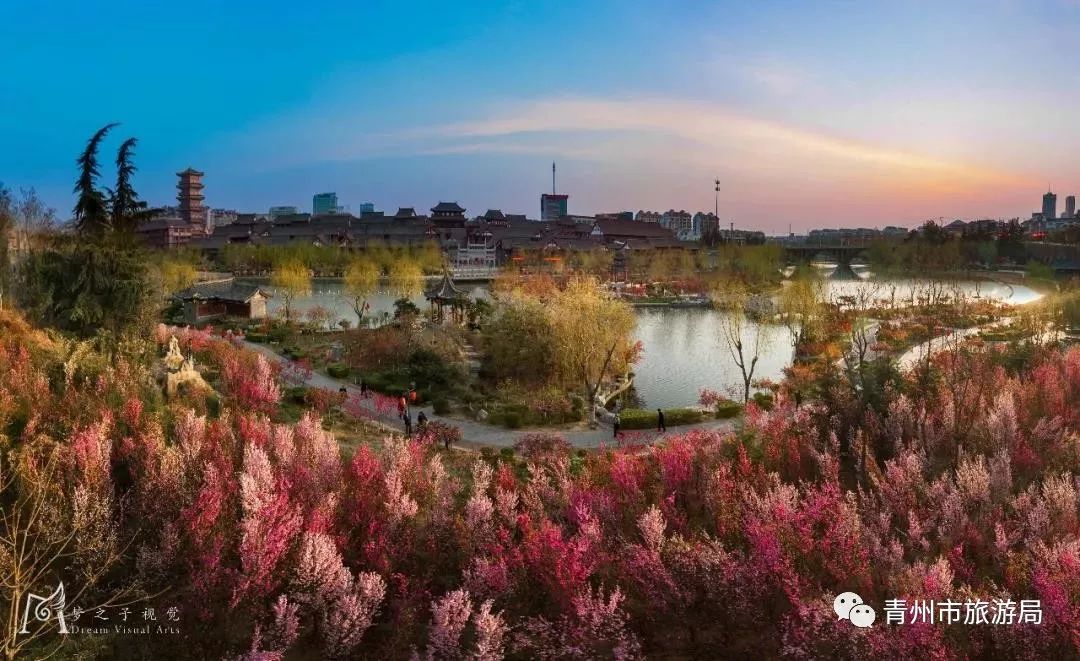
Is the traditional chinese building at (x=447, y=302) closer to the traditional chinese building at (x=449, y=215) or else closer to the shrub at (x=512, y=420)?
the shrub at (x=512, y=420)

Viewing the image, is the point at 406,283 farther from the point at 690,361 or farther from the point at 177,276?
the point at 690,361

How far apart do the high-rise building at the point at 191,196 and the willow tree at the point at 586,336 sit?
2987 inches

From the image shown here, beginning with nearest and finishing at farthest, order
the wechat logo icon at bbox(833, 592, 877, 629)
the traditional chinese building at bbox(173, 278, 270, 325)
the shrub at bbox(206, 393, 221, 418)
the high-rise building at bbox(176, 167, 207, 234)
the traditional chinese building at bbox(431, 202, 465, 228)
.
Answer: the wechat logo icon at bbox(833, 592, 877, 629)
the shrub at bbox(206, 393, 221, 418)
the traditional chinese building at bbox(173, 278, 270, 325)
the traditional chinese building at bbox(431, 202, 465, 228)
the high-rise building at bbox(176, 167, 207, 234)

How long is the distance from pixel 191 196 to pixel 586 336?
7984 cm

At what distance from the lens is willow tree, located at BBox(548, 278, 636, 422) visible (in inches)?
630

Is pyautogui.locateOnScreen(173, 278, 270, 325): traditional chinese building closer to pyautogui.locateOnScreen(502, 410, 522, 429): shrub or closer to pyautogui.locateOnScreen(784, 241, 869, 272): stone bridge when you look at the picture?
pyautogui.locateOnScreen(502, 410, 522, 429): shrub

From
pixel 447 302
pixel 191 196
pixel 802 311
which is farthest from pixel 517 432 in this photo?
pixel 191 196

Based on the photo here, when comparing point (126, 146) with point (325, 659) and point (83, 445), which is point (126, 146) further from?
point (325, 659)

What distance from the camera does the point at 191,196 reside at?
82125 millimetres

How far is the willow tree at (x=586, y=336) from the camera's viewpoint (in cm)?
1600

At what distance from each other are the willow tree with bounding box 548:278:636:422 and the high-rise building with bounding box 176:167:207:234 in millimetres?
75864

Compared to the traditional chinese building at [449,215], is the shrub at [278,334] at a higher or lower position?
lower

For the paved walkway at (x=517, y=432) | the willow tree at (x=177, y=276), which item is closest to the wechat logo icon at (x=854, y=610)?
the paved walkway at (x=517, y=432)

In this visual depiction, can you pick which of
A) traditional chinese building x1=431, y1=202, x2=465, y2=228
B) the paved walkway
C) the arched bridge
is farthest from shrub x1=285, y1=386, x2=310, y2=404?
traditional chinese building x1=431, y1=202, x2=465, y2=228
